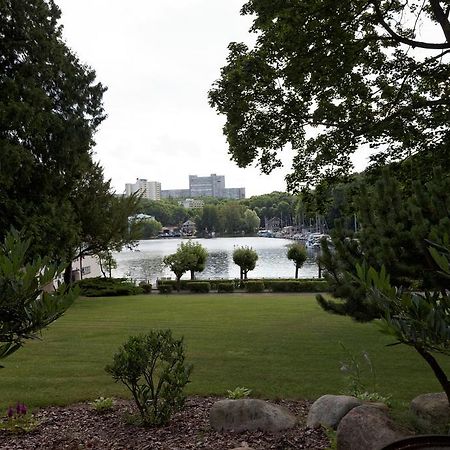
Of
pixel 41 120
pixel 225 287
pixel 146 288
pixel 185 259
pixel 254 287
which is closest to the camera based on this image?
pixel 41 120

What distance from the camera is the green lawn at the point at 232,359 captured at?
674 cm

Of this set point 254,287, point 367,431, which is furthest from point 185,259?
point 367,431

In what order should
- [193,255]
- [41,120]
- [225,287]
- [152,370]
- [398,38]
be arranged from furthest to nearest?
[193,255], [225,287], [41,120], [398,38], [152,370]

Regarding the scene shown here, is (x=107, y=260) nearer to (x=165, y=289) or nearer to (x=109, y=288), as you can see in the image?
(x=109, y=288)

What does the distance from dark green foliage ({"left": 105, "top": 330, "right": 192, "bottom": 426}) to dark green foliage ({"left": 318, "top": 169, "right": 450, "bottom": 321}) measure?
2108 mm

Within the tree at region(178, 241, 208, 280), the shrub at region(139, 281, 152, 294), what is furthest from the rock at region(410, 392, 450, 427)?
the tree at region(178, 241, 208, 280)

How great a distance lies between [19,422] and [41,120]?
12.9 metres

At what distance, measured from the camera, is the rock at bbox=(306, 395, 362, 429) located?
4.57 metres

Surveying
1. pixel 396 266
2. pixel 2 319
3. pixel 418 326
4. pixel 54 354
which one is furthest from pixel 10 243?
pixel 54 354

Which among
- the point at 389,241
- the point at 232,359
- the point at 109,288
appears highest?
the point at 389,241

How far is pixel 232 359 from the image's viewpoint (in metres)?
8.90

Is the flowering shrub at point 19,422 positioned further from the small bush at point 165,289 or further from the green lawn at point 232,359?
the small bush at point 165,289

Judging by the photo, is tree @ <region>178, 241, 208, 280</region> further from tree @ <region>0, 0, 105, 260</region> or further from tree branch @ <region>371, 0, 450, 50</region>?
tree branch @ <region>371, 0, 450, 50</region>

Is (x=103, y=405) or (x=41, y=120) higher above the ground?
(x=41, y=120)
